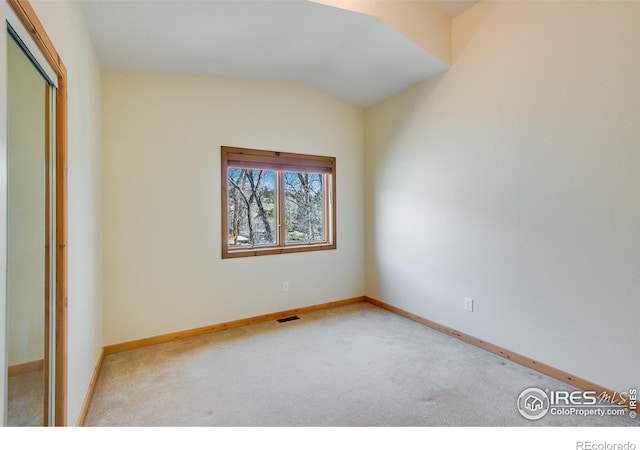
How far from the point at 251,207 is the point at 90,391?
217 cm

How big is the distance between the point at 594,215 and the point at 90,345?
3650mm

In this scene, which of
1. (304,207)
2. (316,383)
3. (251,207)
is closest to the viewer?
(316,383)

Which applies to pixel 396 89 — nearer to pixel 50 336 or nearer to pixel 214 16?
pixel 214 16

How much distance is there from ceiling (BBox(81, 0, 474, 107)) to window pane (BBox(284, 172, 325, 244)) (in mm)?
1185

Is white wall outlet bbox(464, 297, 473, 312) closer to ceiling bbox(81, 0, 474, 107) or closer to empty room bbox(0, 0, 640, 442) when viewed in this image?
empty room bbox(0, 0, 640, 442)

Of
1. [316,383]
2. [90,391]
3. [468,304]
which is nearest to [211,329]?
[90,391]

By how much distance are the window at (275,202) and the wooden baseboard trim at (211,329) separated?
28.9 inches

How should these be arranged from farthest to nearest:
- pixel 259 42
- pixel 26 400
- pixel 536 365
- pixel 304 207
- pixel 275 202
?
pixel 304 207 < pixel 275 202 < pixel 259 42 < pixel 536 365 < pixel 26 400

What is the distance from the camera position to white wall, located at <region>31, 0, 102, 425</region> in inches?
65.2

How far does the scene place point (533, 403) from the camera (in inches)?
80.3

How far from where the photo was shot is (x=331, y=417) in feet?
6.22

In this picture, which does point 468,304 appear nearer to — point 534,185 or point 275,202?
point 534,185

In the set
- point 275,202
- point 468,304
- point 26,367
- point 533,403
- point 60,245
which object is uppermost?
point 275,202

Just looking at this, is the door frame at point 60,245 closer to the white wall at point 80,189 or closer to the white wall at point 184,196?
the white wall at point 80,189
